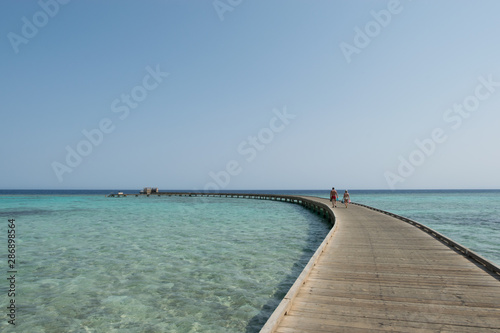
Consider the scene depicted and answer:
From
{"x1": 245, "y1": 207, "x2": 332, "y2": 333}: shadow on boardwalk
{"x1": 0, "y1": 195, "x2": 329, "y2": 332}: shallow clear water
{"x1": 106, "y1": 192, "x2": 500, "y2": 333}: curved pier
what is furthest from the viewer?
{"x1": 0, "y1": 195, "x2": 329, "y2": 332}: shallow clear water

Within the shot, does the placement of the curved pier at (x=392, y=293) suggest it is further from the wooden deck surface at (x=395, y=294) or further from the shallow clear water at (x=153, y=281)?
the shallow clear water at (x=153, y=281)

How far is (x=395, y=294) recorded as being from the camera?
516 cm

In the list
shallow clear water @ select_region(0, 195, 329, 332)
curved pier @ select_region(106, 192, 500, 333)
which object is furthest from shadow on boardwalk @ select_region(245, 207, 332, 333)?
curved pier @ select_region(106, 192, 500, 333)

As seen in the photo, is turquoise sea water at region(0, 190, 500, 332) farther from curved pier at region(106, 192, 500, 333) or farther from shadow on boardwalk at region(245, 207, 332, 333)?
curved pier at region(106, 192, 500, 333)

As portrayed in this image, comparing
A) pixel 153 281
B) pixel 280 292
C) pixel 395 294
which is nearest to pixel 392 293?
pixel 395 294

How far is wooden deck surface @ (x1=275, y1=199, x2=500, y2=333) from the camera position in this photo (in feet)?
13.3

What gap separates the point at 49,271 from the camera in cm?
895

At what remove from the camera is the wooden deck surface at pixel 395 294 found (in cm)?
406

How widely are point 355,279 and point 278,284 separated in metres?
2.33

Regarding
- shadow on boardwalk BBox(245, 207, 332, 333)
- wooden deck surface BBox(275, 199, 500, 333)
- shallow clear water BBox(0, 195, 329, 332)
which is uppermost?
wooden deck surface BBox(275, 199, 500, 333)

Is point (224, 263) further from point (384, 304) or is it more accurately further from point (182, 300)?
point (384, 304)

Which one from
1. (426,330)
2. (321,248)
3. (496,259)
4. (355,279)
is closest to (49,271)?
(321,248)

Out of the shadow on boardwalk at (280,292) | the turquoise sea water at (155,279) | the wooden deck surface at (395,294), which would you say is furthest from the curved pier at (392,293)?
the turquoise sea water at (155,279)

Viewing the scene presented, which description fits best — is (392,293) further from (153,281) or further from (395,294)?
(153,281)
